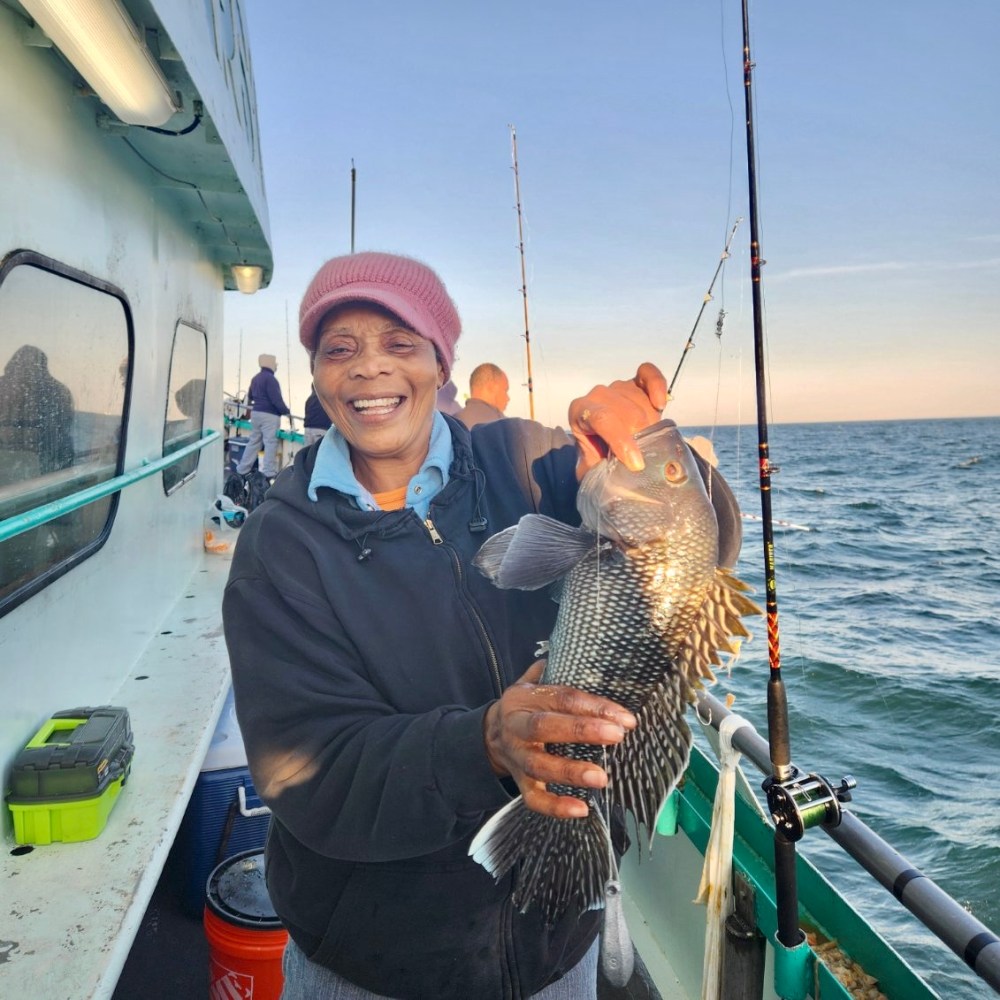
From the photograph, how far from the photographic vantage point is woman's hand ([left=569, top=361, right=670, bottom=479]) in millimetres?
1838

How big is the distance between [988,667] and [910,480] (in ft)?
128

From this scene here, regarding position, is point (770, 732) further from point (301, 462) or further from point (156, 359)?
point (156, 359)

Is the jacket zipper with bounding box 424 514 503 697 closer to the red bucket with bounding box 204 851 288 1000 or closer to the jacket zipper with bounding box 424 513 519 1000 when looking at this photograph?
the jacket zipper with bounding box 424 513 519 1000

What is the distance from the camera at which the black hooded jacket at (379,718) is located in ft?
5.61

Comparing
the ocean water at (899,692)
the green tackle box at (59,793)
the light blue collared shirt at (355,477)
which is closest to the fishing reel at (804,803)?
the ocean water at (899,692)

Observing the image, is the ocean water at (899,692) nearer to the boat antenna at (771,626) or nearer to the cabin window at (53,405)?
the boat antenna at (771,626)

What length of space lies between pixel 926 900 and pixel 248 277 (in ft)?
23.1

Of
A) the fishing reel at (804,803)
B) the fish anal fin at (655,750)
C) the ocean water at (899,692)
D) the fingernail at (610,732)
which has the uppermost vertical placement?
the fingernail at (610,732)

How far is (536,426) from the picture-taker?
229 centimetres

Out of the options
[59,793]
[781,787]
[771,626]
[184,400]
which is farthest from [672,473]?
[184,400]

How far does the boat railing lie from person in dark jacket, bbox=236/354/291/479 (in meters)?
11.5

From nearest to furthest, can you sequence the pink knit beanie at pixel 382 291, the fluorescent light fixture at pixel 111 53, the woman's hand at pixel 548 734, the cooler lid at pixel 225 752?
the woman's hand at pixel 548 734
the pink knit beanie at pixel 382 291
the fluorescent light fixture at pixel 111 53
the cooler lid at pixel 225 752

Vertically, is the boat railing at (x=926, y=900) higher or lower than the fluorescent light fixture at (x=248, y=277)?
lower

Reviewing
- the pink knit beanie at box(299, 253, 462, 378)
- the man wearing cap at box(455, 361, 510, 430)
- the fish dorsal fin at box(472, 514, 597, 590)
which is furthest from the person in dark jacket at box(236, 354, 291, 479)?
the fish dorsal fin at box(472, 514, 597, 590)
